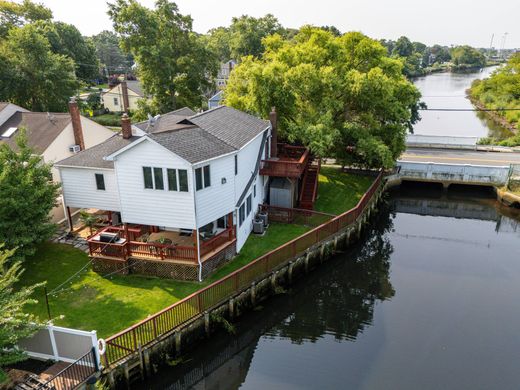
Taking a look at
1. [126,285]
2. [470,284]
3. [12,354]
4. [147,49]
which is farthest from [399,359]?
[147,49]

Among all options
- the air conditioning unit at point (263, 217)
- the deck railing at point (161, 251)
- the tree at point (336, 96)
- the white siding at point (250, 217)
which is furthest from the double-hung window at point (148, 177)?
the tree at point (336, 96)

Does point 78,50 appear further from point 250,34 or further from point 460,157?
point 460,157

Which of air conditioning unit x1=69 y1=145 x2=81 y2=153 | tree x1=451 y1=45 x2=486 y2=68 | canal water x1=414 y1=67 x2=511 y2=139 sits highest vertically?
tree x1=451 y1=45 x2=486 y2=68

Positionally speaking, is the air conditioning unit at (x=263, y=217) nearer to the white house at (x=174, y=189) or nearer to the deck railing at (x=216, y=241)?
the white house at (x=174, y=189)

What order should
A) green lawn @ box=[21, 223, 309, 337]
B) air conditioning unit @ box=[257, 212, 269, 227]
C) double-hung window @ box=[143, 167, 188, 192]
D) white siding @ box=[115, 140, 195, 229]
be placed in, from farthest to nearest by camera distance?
air conditioning unit @ box=[257, 212, 269, 227] → double-hung window @ box=[143, 167, 188, 192] → white siding @ box=[115, 140, 195, 229] → green lawn @ box=[21, 223, 309, 337]

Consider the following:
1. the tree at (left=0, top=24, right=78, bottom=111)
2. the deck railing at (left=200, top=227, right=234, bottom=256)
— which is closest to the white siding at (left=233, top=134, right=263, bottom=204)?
the deck railing at (left=200, top=227, right=234, bottom=256)

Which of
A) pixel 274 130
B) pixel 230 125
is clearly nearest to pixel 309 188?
pixel 274 130

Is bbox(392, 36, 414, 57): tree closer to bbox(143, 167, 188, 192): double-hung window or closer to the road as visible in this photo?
the road
